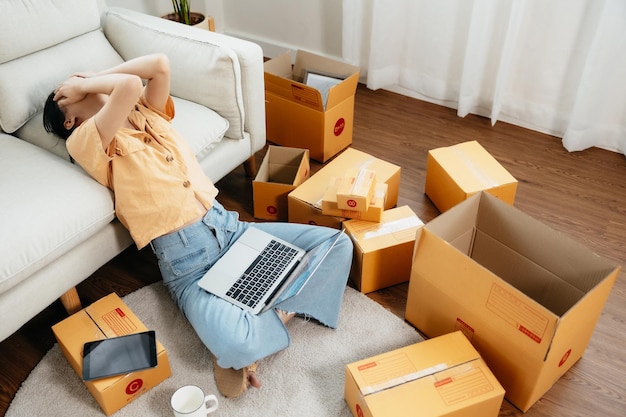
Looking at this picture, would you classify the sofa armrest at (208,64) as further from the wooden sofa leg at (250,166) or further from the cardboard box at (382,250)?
the cardboard box at (382,250)

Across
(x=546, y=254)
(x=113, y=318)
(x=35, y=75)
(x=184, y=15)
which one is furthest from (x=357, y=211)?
(x=184, y=15)

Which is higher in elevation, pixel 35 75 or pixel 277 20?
pixel 35 75

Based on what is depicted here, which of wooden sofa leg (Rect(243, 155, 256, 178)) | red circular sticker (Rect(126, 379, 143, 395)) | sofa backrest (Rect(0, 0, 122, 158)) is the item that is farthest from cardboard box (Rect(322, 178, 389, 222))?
sofa backrest (Rect(0, 0, 122, 158))

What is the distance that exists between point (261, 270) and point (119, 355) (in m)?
0.47

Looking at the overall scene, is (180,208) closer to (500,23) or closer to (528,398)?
(528,398)

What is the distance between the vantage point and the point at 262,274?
179 cm

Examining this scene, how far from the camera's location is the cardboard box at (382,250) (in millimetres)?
1912

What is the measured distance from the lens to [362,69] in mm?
3199

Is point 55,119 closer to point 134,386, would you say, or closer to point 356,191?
point 134,386

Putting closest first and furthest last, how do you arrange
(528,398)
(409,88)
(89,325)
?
1. (528,398)
2. (89,325)
3. (409,88)

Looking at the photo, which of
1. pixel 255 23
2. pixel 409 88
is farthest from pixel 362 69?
pixel 255 23

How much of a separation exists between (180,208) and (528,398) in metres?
1.12

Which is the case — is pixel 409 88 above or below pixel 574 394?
above

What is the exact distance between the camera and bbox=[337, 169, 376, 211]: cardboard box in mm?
1942
